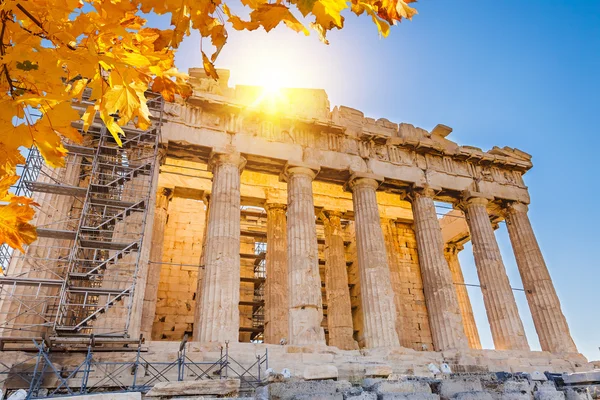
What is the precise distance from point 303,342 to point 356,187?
699cm

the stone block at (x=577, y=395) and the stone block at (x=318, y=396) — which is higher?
the stone block at (x=318, y=396)

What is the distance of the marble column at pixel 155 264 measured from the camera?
15769 millimetres

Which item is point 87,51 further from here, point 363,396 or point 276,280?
point 276,280

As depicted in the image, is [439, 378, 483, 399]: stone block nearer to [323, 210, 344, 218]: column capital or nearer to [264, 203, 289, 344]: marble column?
[264, 203, 289, 344]: marble column

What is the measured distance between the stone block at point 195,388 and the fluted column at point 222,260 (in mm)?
5145

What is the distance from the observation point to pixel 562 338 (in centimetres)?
1719

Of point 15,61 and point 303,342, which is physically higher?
point 303,342

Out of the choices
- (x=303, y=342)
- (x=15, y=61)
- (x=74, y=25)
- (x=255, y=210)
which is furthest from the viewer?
(x=255, y=210)

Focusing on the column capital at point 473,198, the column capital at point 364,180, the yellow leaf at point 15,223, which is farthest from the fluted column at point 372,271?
the yellow leaf at point 15,223

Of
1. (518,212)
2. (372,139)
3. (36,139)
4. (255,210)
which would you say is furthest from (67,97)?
(518,212)

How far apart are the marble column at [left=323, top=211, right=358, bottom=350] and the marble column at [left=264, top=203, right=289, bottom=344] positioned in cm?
237

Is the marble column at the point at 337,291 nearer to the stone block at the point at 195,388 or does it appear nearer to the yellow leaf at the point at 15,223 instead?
the stone block at the point at 195,388

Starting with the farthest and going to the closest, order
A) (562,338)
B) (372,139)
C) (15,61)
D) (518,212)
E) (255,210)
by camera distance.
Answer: (255,210) < (518,212) < (372,139) < (562,338) < (15,61)

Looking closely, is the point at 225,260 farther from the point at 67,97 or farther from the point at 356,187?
the point at 67,97
